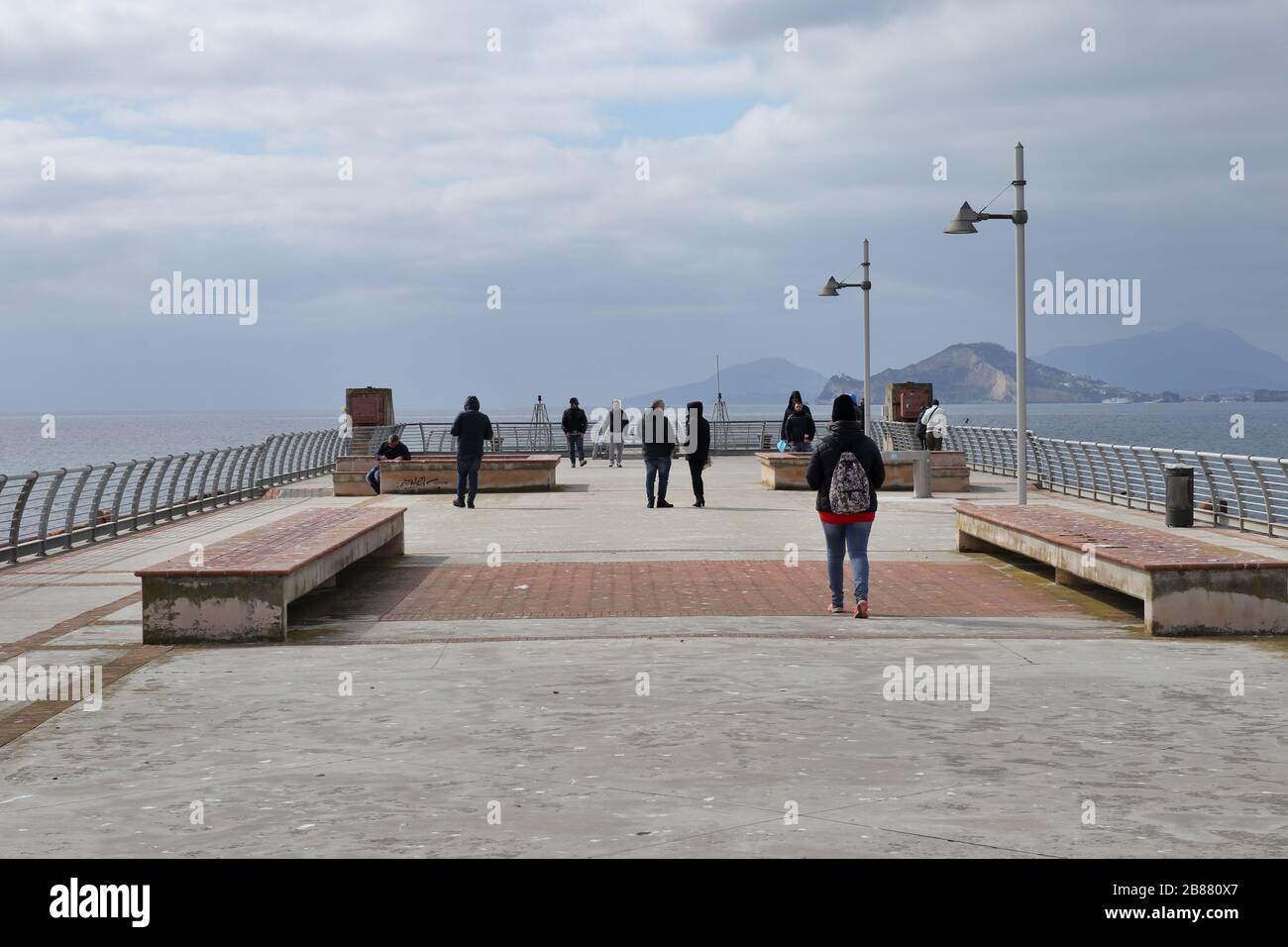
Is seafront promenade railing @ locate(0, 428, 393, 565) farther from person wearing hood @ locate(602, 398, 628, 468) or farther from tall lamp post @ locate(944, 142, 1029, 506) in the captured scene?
tall lamp post @ locate(944, 142, 1029, 506)

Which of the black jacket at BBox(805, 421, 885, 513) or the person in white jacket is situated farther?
the person in white jacket

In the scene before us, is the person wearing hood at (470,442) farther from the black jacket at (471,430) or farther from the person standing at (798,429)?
the person standing at (798,429)

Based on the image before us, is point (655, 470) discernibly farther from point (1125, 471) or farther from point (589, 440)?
point (589, 440)

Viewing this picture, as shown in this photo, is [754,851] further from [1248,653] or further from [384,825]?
[1248,653]

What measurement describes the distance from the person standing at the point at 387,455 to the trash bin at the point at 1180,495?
14.2 m

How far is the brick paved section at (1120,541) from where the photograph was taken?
11.1m

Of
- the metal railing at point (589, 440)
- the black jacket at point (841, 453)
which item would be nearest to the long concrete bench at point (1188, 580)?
the black jacket at point (841, 453)

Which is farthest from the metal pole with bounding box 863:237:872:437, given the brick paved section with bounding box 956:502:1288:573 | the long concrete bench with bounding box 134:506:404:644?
the long concrete bench with bounding box 134:506:404:644

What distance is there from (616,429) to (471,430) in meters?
17.9

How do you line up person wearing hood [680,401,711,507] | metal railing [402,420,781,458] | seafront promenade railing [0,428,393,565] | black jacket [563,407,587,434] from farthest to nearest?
metal railing [402,420,781,458]
black jacket [563,407,587,434]
person wearing hood [680,401,711,507]
seafront promenade railing [0,428,393,565]

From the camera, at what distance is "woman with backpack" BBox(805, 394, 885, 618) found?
1202cm

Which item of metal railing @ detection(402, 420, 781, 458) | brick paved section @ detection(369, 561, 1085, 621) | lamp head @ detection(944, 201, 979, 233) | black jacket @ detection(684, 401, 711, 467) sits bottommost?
brick paved section @ detection(369, 561, 1085, 621)
